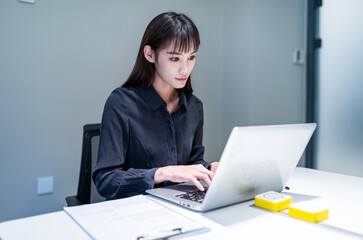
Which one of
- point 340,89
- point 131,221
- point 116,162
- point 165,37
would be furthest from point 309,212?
point 340,89

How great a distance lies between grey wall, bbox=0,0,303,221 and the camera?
1883mm

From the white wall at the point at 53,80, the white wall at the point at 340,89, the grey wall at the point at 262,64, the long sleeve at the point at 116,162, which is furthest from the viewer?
the grey wall at the point at 262,64

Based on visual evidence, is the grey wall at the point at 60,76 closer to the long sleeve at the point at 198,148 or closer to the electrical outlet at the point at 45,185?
the electrical outlet at the point at 45,185

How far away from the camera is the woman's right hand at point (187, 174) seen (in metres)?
0.81

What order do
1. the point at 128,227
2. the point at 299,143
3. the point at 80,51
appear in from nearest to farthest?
the point at 128,227 < the point at 299,143 < the point at 80,51

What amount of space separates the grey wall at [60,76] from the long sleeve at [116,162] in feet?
3.41

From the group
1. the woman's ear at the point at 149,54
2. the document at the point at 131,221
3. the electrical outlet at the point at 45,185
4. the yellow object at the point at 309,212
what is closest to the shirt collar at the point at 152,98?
the woman's ear at the point at 149,54

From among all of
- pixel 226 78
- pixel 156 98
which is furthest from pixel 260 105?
pixel 156 98

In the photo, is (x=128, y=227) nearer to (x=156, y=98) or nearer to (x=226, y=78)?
(x=156, y=98)

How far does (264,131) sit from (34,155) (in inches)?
66.5

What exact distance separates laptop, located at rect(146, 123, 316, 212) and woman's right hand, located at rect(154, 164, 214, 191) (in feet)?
0.12

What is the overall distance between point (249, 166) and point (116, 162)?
0.48 meters

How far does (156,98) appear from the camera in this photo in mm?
1179

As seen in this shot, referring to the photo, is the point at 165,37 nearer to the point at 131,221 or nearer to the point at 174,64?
the point at 174,64
